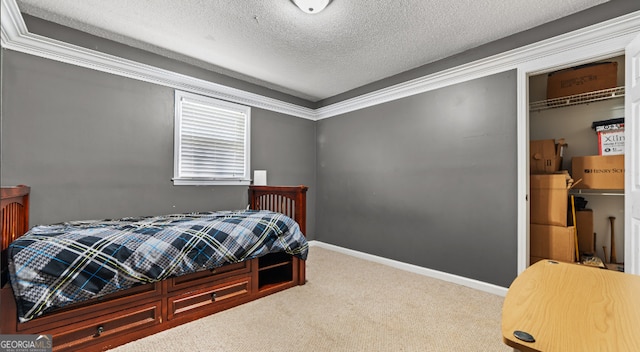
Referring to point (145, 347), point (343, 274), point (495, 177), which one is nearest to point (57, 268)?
point (145, 347)

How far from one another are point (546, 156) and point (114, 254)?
11.7ft

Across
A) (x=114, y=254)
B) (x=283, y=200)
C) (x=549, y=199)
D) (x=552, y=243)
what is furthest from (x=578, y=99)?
(x=114, y=254)

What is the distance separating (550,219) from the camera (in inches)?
98.9

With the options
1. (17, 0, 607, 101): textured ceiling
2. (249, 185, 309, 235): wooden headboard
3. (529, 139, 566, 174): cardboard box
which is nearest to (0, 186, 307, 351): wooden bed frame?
(249, 185, 309, 235): wooden headboard

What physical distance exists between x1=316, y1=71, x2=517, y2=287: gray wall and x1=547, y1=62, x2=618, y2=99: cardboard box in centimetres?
62

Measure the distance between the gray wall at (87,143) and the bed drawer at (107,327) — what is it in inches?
46.2

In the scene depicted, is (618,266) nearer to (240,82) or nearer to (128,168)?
(240,82)

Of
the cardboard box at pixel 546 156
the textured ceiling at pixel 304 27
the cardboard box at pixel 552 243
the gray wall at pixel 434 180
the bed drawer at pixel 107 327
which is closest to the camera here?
the bed drawer at pixel 107 327

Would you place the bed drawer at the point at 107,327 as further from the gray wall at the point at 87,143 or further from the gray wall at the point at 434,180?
the gray wall at the point at 434,180

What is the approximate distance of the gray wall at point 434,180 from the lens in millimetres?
2535

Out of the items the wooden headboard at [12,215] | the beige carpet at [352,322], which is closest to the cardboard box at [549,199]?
the beige carpet at [352,322]

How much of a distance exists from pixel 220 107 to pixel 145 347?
2437 millimetres

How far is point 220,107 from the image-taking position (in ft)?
10.9

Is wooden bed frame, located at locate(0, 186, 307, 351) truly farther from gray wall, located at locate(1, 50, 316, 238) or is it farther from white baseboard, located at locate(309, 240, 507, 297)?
white baseboard, located at locate(309, 240, 507, 297)
